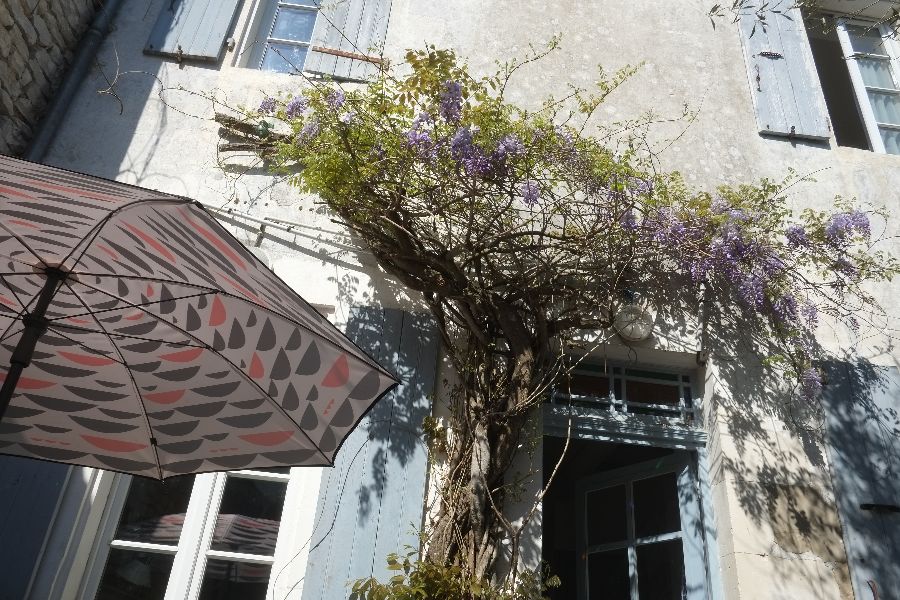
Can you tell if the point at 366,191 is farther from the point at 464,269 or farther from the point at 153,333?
the point at 153,333

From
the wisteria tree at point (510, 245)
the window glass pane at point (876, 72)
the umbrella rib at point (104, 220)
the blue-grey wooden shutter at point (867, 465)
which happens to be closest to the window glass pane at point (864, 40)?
the window glass pane at point (876, 72)

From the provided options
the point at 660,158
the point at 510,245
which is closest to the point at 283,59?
the point at 510,245

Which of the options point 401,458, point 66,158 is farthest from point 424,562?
point 66,158

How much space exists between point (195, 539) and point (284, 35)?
3.18 metres

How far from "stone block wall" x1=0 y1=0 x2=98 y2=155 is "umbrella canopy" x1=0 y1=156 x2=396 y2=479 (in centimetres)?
188

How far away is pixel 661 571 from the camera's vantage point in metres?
3.48

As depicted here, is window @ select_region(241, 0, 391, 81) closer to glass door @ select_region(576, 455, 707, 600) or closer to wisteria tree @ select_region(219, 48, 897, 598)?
wisteria tree @ select_region(219, 48, 897, 598)

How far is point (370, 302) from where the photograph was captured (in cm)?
346

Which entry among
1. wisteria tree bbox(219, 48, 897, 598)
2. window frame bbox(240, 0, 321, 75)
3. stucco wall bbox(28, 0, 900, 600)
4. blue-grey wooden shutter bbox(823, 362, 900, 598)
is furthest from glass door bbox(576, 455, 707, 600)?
window frame bbox(240, 0, 321, 75)

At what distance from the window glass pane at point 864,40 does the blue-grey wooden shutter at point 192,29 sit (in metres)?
4.38

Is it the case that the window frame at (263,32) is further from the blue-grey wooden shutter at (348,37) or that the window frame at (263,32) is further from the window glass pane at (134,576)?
the window glass pane at (134,576)

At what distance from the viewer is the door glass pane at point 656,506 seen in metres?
3.51

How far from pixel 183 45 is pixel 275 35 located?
2.07 feet

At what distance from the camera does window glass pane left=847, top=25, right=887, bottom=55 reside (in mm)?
5109
